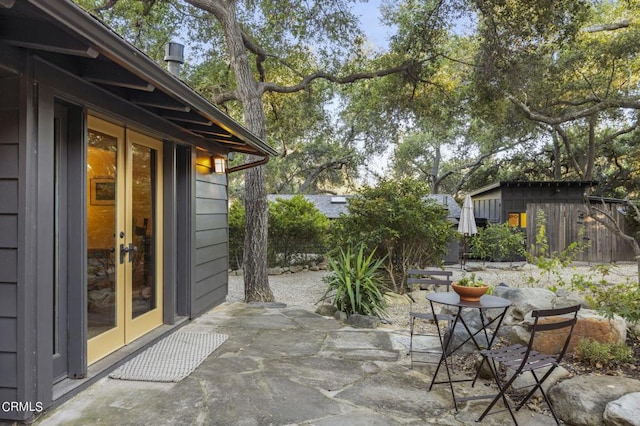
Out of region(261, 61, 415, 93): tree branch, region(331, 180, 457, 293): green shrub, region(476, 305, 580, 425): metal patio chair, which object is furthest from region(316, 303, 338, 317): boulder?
region(261, 61, 415, 93): tree branch

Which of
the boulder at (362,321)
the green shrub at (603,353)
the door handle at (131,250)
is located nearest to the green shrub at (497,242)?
the boulder at (362,321)

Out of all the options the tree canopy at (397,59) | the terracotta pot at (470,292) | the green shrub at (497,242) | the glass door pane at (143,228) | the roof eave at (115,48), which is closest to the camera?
the roof eave at (115,48)

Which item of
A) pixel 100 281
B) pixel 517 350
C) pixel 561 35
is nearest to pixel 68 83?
pixel 100 281

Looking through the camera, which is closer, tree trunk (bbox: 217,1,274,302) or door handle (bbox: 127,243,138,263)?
door handle (bbox: 127,243,138,263)

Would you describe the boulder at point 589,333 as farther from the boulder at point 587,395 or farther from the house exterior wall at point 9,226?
the house exterior wall at point 9,226

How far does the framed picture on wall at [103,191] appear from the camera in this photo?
315cm

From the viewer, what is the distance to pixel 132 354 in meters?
3.44

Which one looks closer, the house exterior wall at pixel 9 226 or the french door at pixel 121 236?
the house exterior wall at pixel 9 226

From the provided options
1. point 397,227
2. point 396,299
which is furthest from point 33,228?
point 397,227

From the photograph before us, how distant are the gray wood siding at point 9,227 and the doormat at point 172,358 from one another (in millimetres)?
893

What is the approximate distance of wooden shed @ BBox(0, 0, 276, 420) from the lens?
7.46 ft

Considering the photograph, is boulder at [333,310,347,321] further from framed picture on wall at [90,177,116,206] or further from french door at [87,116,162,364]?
framed picture on wall at [90,177,116,206]

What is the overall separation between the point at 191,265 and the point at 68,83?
2517mm

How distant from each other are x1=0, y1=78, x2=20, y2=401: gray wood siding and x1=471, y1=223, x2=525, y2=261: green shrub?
11043 mm
